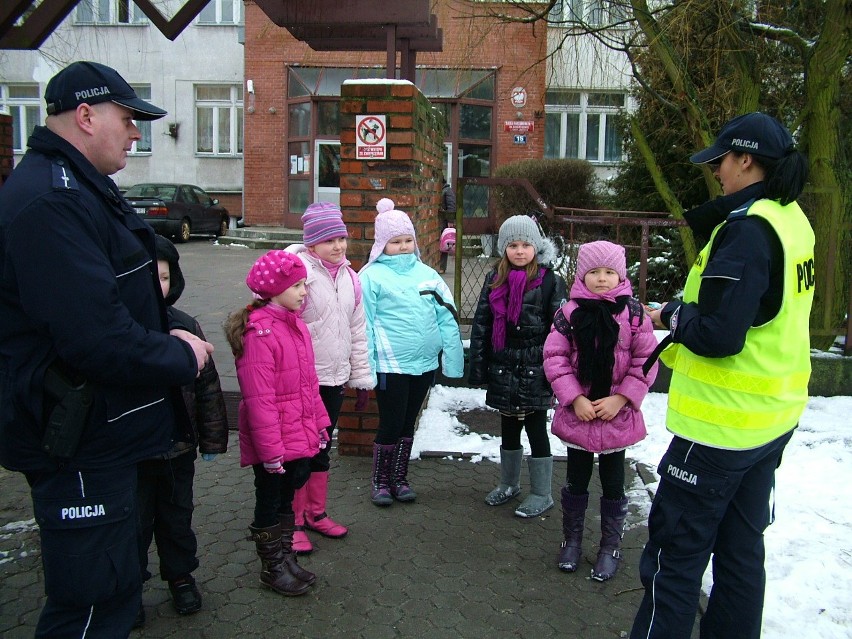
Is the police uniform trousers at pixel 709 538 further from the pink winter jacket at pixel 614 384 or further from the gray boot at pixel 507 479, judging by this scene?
the gray boot at pixel 507 479

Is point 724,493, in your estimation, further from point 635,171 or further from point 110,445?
point 635,171

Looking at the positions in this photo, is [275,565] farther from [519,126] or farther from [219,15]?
[219,15]

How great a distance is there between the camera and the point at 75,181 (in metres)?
2.11

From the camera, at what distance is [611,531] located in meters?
3.65

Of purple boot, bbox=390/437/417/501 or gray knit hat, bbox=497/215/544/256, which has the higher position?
gray knit hat, bbox=497/215/544/256

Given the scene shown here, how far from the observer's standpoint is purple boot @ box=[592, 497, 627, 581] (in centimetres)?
362

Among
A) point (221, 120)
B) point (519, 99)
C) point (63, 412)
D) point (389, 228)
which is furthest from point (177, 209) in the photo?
point (63, 412)

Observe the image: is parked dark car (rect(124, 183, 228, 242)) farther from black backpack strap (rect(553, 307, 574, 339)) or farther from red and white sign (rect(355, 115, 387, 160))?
black backpack strap (rect(553, 307, 574, 339))

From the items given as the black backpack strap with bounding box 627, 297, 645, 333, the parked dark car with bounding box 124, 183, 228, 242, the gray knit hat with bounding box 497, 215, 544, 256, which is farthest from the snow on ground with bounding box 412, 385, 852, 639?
the parked dark car with bounding box 124, 183, 228, 242

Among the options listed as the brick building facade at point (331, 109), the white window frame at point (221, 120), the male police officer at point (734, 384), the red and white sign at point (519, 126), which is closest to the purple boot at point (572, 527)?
the male police officer at point (734, 384)

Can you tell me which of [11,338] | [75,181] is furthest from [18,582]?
[75,181]

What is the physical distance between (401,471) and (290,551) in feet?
3.60

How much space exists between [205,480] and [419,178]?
2410mm

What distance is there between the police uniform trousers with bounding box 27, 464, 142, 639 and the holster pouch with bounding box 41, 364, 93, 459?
4.7 inches
